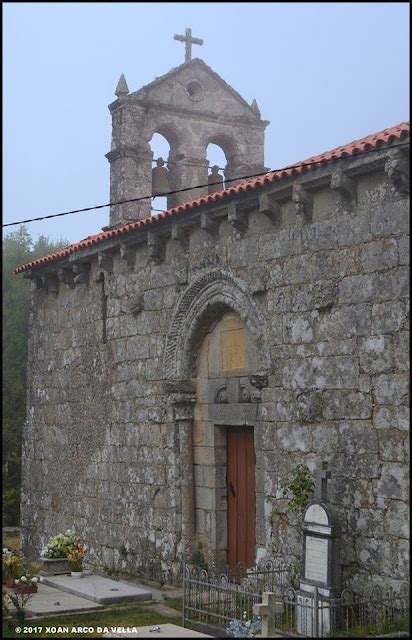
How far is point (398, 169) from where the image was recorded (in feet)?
28.3

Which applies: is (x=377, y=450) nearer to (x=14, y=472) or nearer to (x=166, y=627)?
(x=166, y=627)

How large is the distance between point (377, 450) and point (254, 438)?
230 centimetres

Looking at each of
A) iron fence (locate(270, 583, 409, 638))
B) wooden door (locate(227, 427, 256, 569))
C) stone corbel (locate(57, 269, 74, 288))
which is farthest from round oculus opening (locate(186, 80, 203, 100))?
iron fence (locate(270, 583, 409, 638))

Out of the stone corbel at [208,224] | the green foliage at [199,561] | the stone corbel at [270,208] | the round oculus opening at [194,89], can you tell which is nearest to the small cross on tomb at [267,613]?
the green foliage at [199,561]

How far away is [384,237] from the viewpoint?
29.7 ft

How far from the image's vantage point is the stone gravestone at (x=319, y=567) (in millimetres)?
8656

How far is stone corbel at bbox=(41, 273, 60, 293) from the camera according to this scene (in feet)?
51.4

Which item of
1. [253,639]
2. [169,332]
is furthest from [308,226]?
[253,639]

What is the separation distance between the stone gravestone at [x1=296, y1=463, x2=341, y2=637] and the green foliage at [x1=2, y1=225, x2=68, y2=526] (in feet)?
46.2

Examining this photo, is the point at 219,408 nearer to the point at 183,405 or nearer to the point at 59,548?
the point at 183,405

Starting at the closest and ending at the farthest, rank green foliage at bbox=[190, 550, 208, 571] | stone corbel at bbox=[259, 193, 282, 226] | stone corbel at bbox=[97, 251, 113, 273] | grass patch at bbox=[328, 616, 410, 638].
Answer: grass patch at bbox=[328, 616, 410, 638] < stone corbel at bbox=[259, 193, 282, 226] < green foliage at bbox=[190, 550, 208, 571] < stone corbel at bbox=[97, 251, 113, 273]

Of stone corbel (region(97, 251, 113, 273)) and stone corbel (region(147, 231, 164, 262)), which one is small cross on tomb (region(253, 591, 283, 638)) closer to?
stone corbel (region(147, 231, 164, 262))

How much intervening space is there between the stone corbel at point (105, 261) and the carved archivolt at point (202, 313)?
204 cm

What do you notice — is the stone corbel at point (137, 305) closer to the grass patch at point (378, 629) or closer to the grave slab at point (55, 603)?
the grave slab at point (55, 603)
